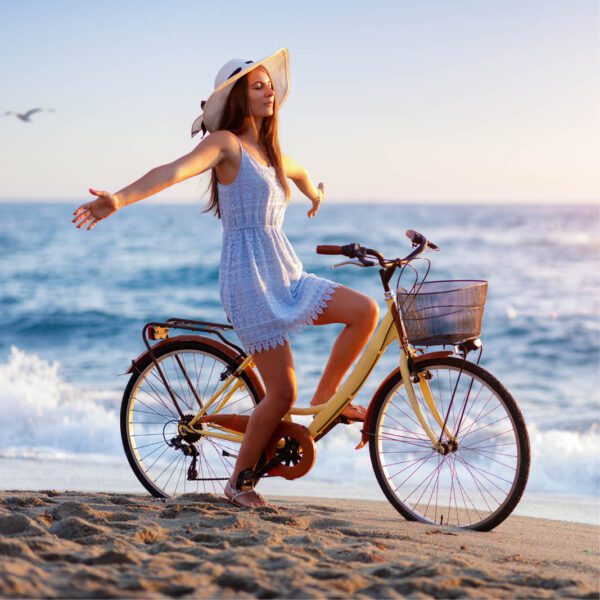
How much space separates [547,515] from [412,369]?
182 cm

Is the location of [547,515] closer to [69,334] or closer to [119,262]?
[69,334]

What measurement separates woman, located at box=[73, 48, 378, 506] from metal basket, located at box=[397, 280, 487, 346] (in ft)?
0.80

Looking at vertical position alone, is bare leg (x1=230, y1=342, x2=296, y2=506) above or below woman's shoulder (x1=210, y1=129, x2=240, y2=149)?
below

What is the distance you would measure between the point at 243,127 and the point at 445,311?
50.2 inches

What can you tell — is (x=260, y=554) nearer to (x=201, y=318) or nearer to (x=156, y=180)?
(x=156, y=180)

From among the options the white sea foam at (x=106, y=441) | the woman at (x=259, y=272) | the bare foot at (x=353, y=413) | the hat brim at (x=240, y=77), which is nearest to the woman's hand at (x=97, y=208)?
the woman at (x=259, y=272)

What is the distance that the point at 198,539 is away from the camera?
146 inches

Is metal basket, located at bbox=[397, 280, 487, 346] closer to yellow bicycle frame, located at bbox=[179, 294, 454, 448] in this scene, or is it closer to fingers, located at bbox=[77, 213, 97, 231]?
yellow bicycle frame, located at bbox=[179, 294, 454, 448]

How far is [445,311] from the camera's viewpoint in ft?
13.6

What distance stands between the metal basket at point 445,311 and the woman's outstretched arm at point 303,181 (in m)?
0.78

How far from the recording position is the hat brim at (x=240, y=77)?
4.36m

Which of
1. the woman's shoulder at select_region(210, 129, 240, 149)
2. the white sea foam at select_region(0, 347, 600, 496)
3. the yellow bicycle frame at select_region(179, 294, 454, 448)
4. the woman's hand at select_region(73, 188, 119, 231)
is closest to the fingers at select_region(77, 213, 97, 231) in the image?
the woman's hand at select_region(73, 188, 119, 231)

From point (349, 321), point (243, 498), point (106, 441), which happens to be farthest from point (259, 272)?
point (106, 441)

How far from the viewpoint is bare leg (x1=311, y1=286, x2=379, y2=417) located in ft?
14.3
